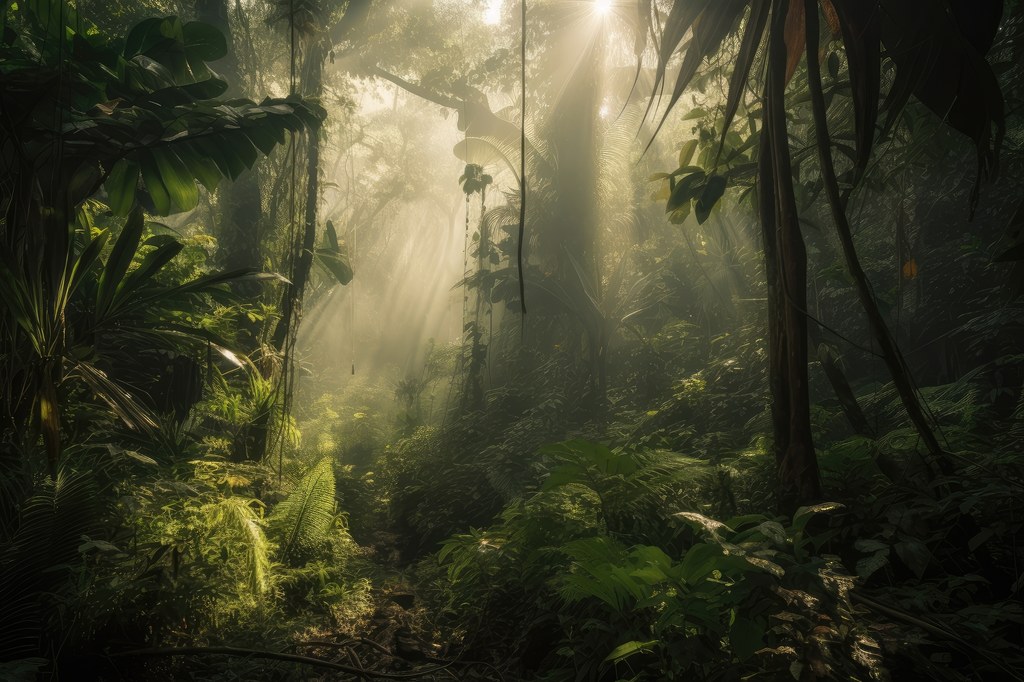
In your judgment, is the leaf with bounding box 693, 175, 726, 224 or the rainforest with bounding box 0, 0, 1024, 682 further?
the leaf with bounding box 693, 175, 726, 224

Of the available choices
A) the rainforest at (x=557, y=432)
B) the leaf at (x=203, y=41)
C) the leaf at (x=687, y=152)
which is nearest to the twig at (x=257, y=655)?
the rainforest at (x=557, y=432)

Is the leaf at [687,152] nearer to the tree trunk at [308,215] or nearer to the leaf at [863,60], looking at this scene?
the leaf at [863,60]


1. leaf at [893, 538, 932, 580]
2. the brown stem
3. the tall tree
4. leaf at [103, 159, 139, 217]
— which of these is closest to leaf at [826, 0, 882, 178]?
the tall tree

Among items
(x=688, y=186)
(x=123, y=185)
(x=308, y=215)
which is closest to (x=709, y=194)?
(x=688, y=186)

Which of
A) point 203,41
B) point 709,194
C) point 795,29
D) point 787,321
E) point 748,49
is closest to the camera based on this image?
point 748,49

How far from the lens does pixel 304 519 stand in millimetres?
4945

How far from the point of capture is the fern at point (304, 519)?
4.76 metres

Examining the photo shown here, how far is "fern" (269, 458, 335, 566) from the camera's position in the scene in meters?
4.76

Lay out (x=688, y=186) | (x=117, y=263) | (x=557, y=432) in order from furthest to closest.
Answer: (x=557, y=432)
(x=117, y=263)
(x=688, y=186)

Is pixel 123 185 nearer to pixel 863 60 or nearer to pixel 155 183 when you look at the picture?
pixel 155 183

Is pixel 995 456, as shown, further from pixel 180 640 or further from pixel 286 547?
pixel 286 547

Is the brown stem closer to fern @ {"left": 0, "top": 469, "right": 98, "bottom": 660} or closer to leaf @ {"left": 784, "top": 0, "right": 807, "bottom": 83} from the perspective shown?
leaf @ {"left": 784, "top": 0, "right": 807, "bottom": 83}

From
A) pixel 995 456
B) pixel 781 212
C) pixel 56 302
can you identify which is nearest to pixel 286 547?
pixel 56 302

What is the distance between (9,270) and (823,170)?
4.16 m
